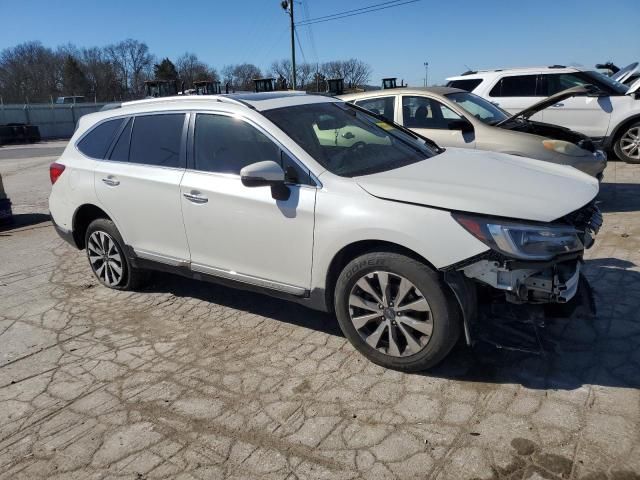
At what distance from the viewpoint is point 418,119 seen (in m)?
7.23

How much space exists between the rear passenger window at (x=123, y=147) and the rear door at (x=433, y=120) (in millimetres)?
3935

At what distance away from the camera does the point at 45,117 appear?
3862 centimetres

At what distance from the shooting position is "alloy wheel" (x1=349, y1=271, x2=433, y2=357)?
3104 mm

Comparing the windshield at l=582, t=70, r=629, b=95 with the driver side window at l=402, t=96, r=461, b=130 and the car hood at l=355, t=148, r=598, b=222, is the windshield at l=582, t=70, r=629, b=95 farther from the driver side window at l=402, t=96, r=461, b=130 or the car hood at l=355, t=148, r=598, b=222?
the car hood at l=355, t=148, r=598, b=222

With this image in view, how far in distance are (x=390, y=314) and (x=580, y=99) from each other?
8507 mm

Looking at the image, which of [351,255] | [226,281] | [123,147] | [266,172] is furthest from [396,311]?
[123,147]

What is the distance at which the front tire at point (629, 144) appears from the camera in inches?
377

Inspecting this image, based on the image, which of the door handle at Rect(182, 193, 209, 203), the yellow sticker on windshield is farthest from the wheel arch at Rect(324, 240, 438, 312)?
the yellow sticker on windshield

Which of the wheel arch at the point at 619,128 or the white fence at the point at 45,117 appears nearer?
the wheel arch at the point at 619,128

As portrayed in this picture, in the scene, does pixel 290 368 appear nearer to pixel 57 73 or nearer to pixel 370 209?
pixel 370 209

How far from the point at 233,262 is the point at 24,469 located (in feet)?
5.93

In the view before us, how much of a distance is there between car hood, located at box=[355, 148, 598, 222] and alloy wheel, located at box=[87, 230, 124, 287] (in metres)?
2.70

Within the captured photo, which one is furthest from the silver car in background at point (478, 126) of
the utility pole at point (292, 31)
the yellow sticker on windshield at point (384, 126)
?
the utility pole at point (292, 31)

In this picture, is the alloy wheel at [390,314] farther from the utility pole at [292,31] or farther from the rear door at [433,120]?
the utility pole at [292,31]
